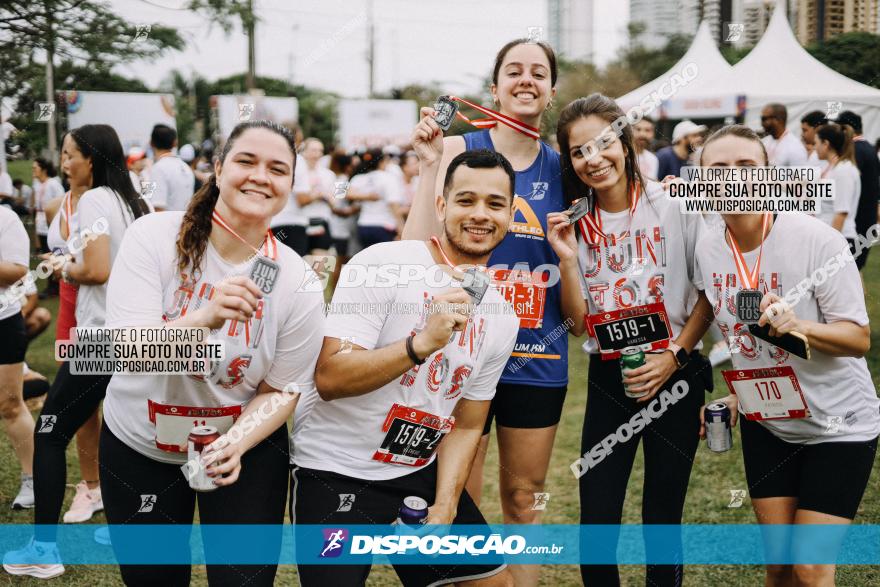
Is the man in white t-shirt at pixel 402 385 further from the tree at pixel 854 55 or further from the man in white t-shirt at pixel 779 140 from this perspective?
the man in white t-shirt at pixel 779 140

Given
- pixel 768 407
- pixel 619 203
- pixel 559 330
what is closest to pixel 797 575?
pixel 768 407

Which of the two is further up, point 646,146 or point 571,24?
point 571,24

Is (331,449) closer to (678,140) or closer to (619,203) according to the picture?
(619,203)

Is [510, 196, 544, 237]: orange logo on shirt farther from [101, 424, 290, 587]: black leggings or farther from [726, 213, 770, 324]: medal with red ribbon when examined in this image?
[101, 424, 290, 587]: black leggings

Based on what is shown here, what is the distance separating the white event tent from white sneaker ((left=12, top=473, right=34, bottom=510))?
Answer: 16.3 feet

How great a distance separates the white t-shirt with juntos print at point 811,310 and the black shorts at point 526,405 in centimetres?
72

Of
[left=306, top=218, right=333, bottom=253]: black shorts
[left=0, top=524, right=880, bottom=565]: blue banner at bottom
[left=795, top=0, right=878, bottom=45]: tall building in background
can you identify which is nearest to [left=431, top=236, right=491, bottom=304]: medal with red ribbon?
[left=0, top=524, right=880, bottom=565]: blue banner at bottom

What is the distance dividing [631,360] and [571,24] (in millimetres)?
5213

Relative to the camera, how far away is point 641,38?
1172 centimetres

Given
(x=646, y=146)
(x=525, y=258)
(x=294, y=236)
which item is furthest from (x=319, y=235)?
(x=525, y=258)

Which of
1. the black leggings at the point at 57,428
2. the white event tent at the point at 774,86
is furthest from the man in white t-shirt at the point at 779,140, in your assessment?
the black leggings at the point at 57,428

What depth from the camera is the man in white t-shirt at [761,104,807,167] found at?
19.2ft

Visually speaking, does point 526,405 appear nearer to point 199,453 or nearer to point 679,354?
point 679,354

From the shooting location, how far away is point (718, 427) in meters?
2.80
